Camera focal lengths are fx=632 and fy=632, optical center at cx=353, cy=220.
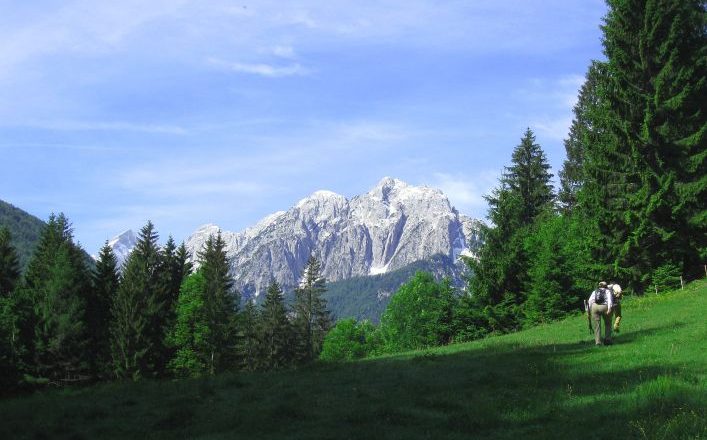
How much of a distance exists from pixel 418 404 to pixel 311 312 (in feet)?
312

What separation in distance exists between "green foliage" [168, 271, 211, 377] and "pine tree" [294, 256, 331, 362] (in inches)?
1315

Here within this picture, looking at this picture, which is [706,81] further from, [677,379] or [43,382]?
[43,382]

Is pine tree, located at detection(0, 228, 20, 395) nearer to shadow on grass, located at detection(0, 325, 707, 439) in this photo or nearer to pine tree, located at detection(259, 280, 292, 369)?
shadow on grass, located at detection(0, 325, 707, 439)

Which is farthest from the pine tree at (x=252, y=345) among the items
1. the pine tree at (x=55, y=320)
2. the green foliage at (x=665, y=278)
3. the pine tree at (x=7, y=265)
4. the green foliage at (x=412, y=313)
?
the green foliage at (x=665, y=278)

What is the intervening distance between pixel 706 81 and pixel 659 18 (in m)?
5.22

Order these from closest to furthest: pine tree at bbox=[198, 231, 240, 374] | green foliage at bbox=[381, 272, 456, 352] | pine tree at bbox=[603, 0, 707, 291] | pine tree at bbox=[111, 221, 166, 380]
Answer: pine tree at bbox=[603, 0, 707, 291] < pine tree at bbox=[111, 221, 166, 380] < pine tree at bbox=[198, 231, 240, 374] < green foliage at bbox=[381, 272, 456, 352]

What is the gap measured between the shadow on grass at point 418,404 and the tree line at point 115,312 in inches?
1719

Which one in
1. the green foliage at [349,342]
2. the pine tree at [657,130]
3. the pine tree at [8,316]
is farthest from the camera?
the green foliage at [349,342]

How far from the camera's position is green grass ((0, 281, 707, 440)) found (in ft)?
43.3

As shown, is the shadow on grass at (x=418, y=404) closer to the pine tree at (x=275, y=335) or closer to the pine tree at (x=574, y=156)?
the pine tree at (x=574, y=156)

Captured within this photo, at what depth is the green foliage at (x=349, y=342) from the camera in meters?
101

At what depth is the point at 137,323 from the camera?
217ft

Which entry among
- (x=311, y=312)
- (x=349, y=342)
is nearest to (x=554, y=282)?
(x=349, y=342)

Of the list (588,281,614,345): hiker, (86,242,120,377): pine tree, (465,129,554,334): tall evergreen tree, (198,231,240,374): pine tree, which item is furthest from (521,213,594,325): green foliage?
(86,242,120,377): pine tree
